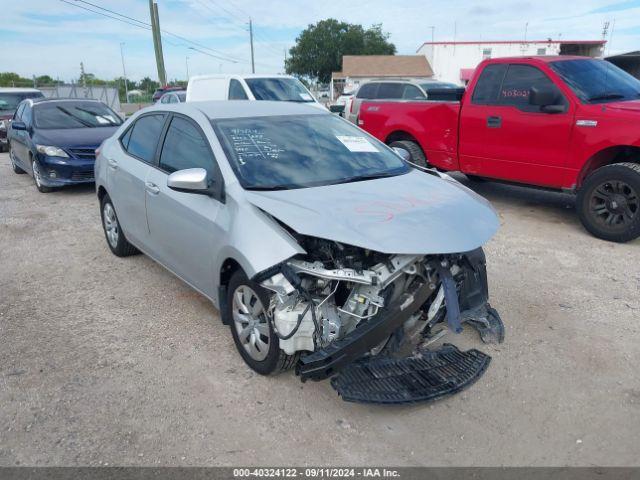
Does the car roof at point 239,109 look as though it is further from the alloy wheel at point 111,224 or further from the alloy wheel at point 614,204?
the alloy wheel at point 614,204

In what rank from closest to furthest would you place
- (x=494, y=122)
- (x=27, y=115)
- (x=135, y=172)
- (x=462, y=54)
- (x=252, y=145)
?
(x=252, y=145)
(x=135, y=172)
(x=494, y=122)
(x=27, y=115)
(x=462, y=54)

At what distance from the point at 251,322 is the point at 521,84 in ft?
17.4

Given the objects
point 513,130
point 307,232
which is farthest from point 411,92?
point 307,232

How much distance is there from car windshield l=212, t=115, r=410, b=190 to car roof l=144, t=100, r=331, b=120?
86mm

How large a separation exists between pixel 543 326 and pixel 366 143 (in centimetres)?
207

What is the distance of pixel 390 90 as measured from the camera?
14258 millimetres

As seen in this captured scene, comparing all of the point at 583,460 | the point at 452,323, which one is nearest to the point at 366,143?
the point at 452,323

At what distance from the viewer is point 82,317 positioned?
443cm

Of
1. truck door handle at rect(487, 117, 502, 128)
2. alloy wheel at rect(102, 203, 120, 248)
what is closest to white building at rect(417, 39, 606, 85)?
truck door handle at rect(487, 117, 502, 128)

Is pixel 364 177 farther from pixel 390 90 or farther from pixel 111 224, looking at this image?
pixel 390 90

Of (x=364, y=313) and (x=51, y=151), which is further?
(x=51, y=151)

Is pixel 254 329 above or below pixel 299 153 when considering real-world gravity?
below

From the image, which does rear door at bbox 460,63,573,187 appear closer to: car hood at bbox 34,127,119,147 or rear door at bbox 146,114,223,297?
rear door at bbox 146,114,223,297

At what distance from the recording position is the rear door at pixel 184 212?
3639 millimetres
